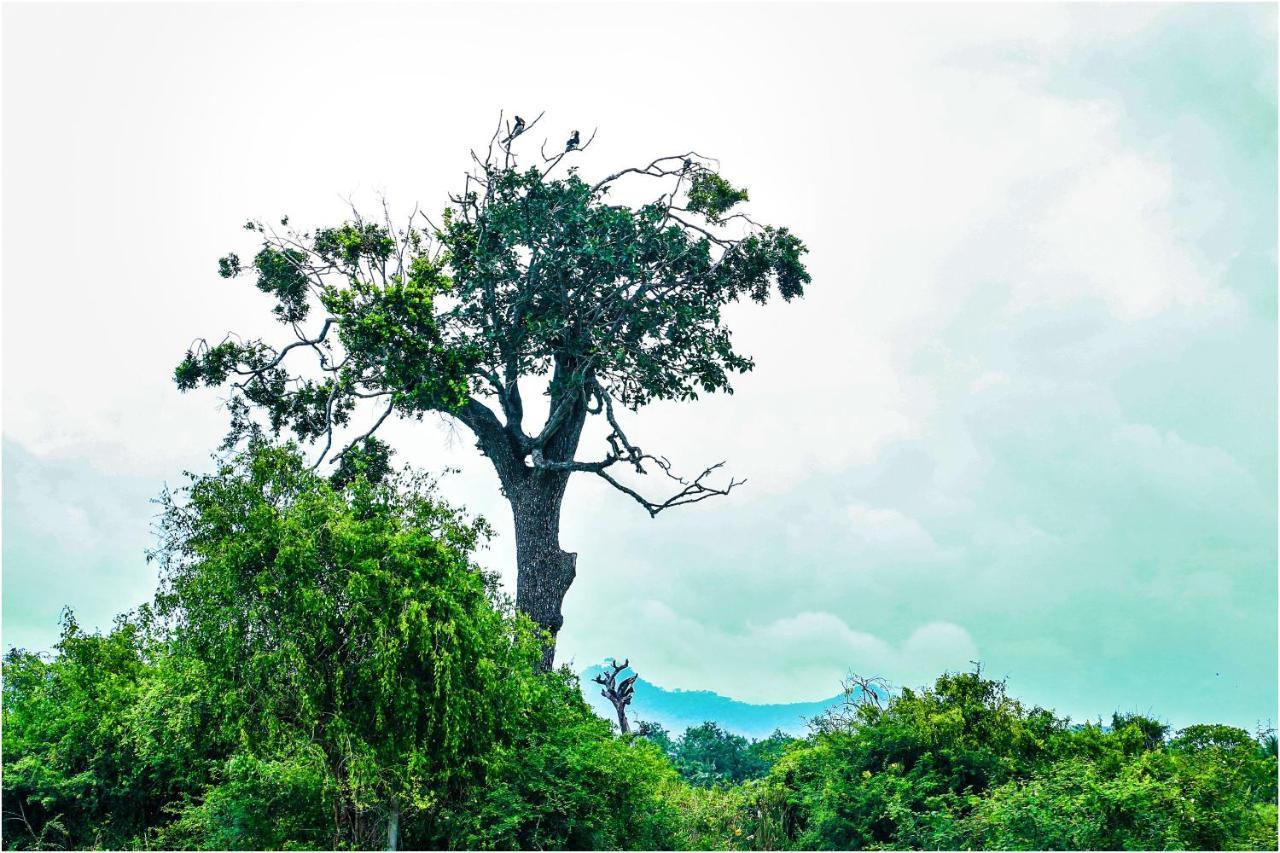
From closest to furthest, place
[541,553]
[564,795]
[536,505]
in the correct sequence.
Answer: [564,795], [541,553], [536,505]

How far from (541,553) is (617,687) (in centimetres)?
284

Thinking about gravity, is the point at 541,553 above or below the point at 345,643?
above

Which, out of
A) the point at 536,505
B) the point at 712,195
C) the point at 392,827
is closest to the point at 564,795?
the point at 392,827

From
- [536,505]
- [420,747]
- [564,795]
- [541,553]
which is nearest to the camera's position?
[420,747]

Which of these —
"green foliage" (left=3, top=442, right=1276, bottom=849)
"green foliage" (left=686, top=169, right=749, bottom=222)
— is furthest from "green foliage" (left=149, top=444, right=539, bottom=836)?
"green foliage" (left=686, top=169, right=749, bottom=222)

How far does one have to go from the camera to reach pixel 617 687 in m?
16.6

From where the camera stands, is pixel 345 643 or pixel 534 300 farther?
pixel 534 300

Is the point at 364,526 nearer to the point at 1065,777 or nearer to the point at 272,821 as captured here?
the point at 272,821

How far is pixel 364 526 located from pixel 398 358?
17.2 feet

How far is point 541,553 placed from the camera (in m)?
15.7

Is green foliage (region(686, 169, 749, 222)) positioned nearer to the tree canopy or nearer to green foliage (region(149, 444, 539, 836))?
the tree canopy

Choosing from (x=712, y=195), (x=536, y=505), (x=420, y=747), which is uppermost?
(x=712, y=195)

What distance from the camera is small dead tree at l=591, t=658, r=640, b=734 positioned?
16.5 metres

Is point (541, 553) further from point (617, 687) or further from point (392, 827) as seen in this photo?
point (392, 827)
